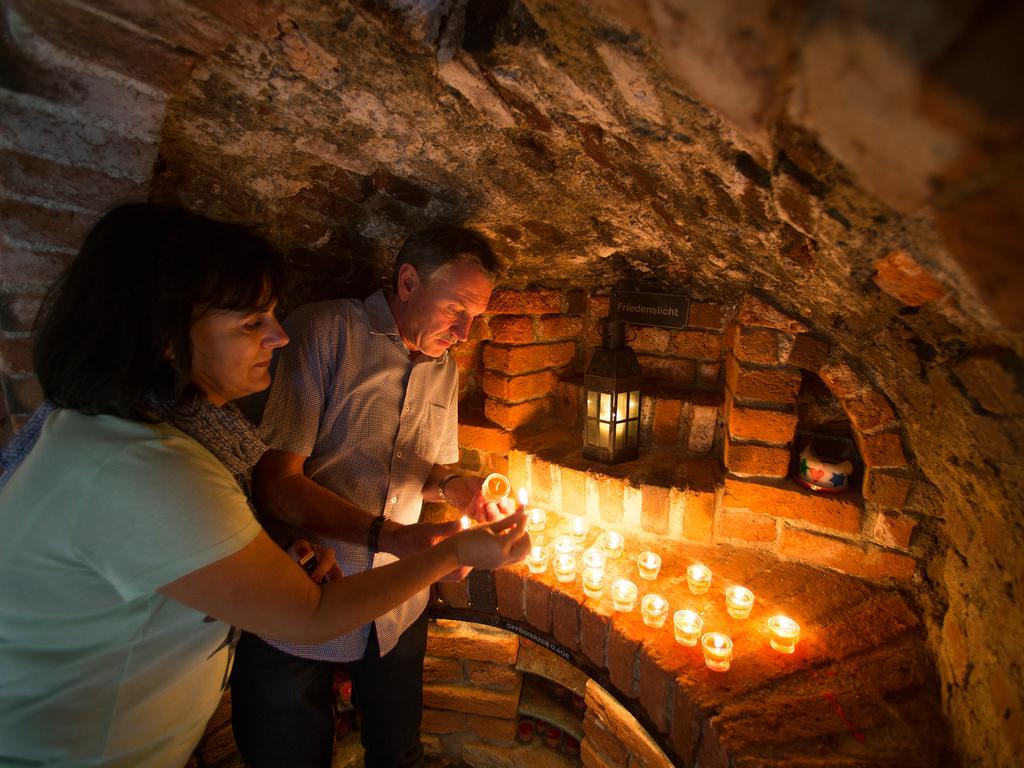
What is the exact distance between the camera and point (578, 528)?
198cm

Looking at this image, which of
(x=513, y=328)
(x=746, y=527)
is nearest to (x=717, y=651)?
(x=746, y=527)

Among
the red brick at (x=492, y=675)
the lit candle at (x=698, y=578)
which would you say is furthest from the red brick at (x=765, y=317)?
the red brick at (x=492, y=675)

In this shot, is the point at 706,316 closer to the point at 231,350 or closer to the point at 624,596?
the point at 624,596

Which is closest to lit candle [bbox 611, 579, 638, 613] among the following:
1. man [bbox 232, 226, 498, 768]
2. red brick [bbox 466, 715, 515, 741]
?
man [bbox 232, 226, 498, 768]

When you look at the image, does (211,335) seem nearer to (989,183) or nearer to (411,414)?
(411,414)

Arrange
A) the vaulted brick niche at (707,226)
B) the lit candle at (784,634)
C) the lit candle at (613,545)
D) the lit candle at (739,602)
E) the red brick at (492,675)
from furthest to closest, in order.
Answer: the red brick at (492,675) < the lit candle at (613,545) < the lit candle at (739,602) < the lit candle at (784,634) < the vaulted brick niche at (707,226)

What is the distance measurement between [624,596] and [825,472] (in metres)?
0.81

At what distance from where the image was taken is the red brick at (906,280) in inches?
31.9

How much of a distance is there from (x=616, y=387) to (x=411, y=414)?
0.77m

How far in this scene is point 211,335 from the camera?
1.03 m

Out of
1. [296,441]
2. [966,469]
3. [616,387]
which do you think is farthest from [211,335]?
[966,469]

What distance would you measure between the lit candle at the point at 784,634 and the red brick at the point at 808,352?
0.81 m

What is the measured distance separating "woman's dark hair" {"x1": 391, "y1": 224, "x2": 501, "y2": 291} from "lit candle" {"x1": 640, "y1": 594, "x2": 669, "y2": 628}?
1207 millimetres

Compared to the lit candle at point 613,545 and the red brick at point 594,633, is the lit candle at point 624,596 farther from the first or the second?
the lit candle at point 613,545
